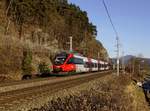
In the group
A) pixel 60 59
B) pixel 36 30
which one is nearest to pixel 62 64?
pixel 60 59

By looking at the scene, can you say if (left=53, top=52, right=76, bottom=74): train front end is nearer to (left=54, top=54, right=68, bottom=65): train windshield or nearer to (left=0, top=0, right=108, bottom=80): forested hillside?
(left=54, top=54, right=68, bottom=65): train windshield

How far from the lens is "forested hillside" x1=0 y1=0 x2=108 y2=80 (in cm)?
4656

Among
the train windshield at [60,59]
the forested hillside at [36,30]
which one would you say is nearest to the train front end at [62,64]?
the train windshield at [60,59]

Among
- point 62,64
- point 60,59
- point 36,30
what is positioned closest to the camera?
point 62,64

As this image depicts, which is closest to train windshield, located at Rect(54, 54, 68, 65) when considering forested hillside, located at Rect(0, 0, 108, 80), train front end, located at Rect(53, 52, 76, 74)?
train front end, located at Rect(53, 52, 76, 74)

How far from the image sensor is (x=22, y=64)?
150 ft

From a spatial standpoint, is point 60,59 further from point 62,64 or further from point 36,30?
point 36,30

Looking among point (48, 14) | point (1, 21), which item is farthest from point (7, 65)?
point (48, 14)

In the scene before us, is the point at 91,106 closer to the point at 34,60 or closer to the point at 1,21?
the point at 34,60

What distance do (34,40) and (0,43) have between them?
30534mm

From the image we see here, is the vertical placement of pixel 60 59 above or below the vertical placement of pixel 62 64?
above

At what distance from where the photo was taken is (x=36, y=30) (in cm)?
7950

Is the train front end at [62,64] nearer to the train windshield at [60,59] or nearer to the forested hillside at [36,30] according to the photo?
the train windshield at [60,59]

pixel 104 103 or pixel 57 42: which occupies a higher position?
pixel 57 42
